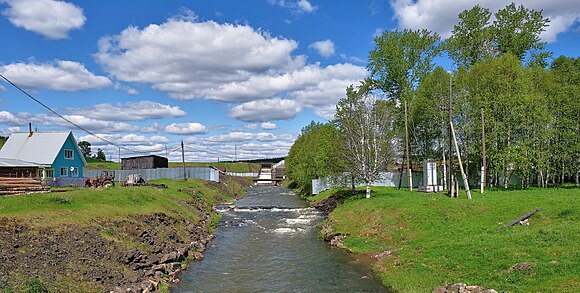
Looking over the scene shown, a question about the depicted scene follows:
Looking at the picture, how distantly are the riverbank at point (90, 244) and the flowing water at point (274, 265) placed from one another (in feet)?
5.22

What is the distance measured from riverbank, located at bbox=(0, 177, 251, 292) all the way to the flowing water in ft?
5.22

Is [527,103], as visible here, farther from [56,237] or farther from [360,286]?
[56,237]

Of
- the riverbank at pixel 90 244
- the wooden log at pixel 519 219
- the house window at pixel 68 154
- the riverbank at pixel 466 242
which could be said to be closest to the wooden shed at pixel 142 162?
the house window at pixel 68 154

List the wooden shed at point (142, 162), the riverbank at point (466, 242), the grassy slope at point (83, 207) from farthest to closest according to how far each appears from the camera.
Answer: the wooden shed at point (142, 162), the grassy slope at point (83, 207), the riverbank at point (466, 242)

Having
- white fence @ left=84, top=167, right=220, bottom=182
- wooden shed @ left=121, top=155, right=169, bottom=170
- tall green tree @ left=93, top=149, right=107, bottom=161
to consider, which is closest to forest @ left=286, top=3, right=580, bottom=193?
white fence @ left=84, top=167, right=220, bottom=182

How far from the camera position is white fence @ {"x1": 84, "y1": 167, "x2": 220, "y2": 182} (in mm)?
79688

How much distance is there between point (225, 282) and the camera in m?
21.6

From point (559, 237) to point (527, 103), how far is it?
2929 cm

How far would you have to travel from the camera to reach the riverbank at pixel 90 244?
17038mm

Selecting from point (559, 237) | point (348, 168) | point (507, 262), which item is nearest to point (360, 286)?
point (507, 262)

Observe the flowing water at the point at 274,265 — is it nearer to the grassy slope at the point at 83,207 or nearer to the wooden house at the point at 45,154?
the grassy slope at the point at 83,207

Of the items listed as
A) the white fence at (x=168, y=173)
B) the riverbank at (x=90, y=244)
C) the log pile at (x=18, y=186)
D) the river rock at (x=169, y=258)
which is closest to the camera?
the riverbank at (x=90, y=244)

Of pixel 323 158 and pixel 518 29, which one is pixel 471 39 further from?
pixel 323 158

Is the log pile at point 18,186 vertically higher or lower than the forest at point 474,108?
lower
